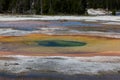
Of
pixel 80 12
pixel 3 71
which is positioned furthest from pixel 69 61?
pixel 80 12

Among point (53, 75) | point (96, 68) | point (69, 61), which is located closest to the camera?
point (53, 75)

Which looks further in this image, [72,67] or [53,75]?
[72,67]

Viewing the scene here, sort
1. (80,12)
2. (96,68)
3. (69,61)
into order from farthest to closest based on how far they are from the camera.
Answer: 1. (80,12)
2. (69,61)
3. (96,68)

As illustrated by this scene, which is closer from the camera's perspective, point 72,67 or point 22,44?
point 72,67

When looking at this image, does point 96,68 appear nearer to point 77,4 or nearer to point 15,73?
point 15,73

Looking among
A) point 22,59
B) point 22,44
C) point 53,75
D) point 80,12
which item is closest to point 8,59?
point 22,59

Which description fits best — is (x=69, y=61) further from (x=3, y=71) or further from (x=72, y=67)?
(x=3, y=71)

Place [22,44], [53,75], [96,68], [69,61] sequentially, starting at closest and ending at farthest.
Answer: [53,75]
[96,68]
[69,61]
[22,44]

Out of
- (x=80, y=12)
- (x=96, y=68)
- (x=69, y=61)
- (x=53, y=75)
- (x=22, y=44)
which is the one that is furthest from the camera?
(x=80, y=12)

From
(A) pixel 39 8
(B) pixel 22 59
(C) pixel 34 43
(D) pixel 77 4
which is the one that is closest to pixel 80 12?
(D) pixel 77 4
